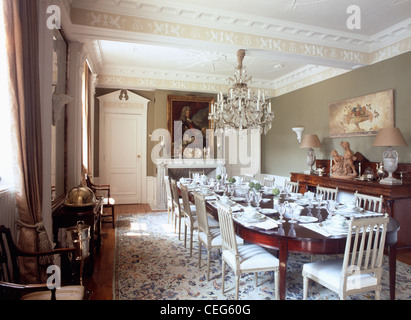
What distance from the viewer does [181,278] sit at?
9.81 feet

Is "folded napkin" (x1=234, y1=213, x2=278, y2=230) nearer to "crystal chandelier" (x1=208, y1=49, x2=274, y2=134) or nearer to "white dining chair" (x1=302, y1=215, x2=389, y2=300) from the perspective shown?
"white dining chair" (x1=302, y1=215, x2=389, y2=300)

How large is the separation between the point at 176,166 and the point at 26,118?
4.77 metres

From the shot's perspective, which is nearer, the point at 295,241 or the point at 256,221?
the point at 295,241

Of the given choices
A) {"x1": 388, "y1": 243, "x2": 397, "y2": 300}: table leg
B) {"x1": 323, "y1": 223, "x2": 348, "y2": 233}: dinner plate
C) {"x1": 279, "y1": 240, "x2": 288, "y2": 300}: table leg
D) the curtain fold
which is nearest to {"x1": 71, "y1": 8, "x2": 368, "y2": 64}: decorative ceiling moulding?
the curtain fold

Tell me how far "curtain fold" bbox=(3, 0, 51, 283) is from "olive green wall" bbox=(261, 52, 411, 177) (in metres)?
4.94

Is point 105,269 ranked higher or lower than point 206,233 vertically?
lower

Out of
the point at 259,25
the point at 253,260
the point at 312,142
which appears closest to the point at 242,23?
the point at 259,25

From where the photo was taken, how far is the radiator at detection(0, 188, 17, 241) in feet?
6.35

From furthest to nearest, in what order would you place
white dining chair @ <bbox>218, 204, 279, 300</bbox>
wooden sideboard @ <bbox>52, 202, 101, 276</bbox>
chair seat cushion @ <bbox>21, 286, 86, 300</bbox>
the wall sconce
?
1. the wall sconce
2. wooden sideboard @ <bbox>52, 202, 101, 276</bbox>
3. white dining chair @ <bbox>218, 204, 279, 300</bbox>
4. chair seat cushion @ <bbox>21, 286, 86, 300</bbox>

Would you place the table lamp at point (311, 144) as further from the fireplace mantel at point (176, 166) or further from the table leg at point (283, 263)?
the table leg at point (283, 263)

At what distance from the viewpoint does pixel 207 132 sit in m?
7.19

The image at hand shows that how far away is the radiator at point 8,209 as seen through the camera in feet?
6.35

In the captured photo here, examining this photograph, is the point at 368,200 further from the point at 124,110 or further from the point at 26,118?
the point at 124,110

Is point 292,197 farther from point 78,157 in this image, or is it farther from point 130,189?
point 130,189
